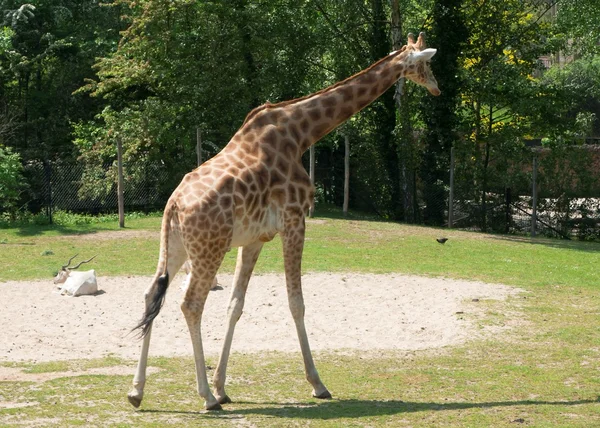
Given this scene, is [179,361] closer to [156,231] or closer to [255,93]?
[156,231]

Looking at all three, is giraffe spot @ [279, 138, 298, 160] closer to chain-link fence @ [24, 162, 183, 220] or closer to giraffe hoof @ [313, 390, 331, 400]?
giraffe hoof @ [313, 390, 331, 400]

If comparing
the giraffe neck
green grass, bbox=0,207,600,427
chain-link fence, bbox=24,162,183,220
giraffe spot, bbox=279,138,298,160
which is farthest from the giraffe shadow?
chain-link fence, bbox=24,162,183,220

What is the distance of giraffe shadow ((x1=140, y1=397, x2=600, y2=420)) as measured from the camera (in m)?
8.38

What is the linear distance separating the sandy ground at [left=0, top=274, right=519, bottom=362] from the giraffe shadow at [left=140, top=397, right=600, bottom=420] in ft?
8.12

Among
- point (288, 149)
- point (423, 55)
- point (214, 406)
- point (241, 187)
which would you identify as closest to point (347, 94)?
point (423, 55)

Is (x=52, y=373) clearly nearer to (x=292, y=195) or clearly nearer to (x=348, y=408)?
(x=292, y=195)

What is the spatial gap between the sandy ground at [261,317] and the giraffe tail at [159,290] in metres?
2.37

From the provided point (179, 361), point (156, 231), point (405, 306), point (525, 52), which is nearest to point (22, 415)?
point (179, 361)

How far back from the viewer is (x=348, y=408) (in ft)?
28.3

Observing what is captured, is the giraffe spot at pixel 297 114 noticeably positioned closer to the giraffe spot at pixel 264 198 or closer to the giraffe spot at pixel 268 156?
the giraffe spot at pixel 268 156

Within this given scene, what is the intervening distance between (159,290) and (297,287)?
149cm

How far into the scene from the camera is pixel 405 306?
13484 millimetres

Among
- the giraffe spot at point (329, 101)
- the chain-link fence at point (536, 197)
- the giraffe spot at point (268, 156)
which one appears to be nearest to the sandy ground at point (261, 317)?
the giraffe spot at point (268, 156)

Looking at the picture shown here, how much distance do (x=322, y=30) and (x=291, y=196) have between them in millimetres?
20373
